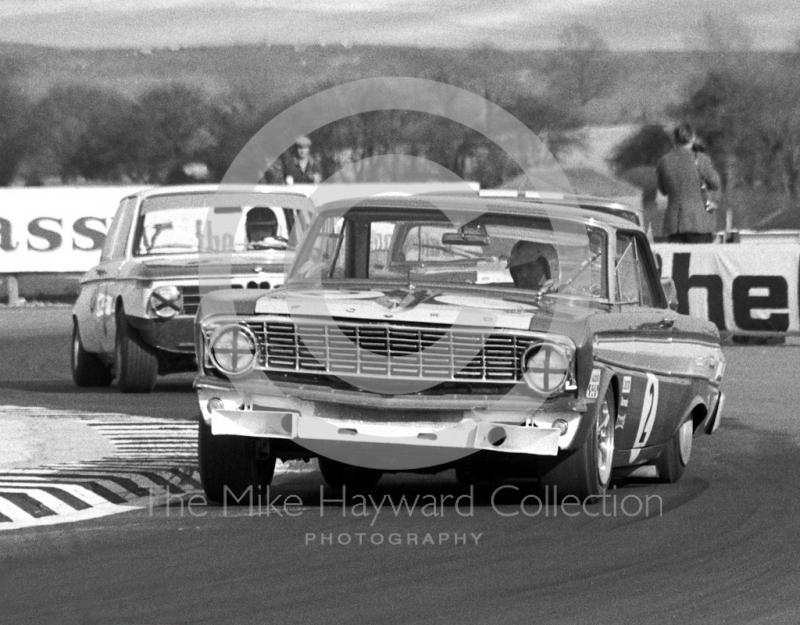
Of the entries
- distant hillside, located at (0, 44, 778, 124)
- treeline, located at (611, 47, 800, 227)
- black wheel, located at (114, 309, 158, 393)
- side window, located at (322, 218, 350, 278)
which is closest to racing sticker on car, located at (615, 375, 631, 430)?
side window, located at (322, 218, 350, 278)

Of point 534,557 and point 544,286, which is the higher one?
point 544,286

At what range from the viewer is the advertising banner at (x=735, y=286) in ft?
66.3

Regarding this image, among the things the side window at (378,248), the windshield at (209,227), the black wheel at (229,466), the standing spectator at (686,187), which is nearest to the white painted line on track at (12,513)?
the black wheel at (229,466)

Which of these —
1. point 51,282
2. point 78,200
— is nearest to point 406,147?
point 51,282

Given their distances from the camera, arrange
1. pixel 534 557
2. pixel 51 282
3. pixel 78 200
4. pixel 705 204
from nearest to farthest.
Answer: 1. pixel 534 557
2. pixel 705 204
3. pixel 78 200
4. pixel 51 282

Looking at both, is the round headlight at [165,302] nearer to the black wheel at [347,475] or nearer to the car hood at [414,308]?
the black wheel at [347,475]

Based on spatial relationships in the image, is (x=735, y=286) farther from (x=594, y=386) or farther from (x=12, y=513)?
(x=12, y=513)

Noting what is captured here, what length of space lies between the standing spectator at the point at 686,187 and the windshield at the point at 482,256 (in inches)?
404

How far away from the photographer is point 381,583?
6488 millimetres

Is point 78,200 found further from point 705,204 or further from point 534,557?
point 534,557

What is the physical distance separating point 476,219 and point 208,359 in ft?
5.38

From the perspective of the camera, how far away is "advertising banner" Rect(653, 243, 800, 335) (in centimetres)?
2022

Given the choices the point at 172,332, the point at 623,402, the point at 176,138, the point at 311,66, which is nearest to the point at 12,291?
the point at 172,332

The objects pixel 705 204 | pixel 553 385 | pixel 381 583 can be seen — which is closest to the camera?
pixel 381 583
